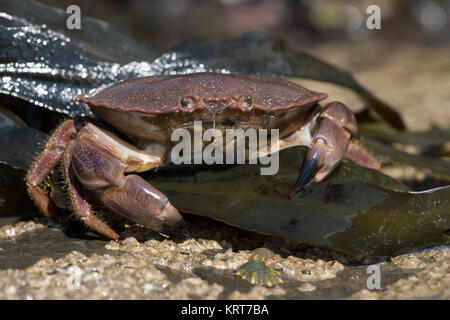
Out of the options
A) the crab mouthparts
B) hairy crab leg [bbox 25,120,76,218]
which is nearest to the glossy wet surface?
hairy crab leg [bbox 25,120,76,218]

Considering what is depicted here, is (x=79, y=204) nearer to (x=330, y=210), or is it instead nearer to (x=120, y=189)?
(x=120, y=189)

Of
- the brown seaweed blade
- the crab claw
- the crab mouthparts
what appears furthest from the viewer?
the crab mouthparts

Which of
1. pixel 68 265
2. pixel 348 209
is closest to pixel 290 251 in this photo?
pixel 348 209

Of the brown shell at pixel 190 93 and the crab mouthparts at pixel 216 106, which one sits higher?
the brown shell at pixel 190 93

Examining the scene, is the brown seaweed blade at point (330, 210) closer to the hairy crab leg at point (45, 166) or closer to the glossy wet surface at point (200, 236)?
the glossy wet surface at point (200, 236)

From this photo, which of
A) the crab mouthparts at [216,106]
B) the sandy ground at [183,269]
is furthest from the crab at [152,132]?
the sandy ground at [183,269]

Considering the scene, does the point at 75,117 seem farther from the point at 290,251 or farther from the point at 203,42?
the point at 290,251

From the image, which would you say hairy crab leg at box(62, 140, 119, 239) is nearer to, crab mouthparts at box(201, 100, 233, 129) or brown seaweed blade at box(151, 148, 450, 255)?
brown seaweed blade at box(151, 148, 450, 255)
